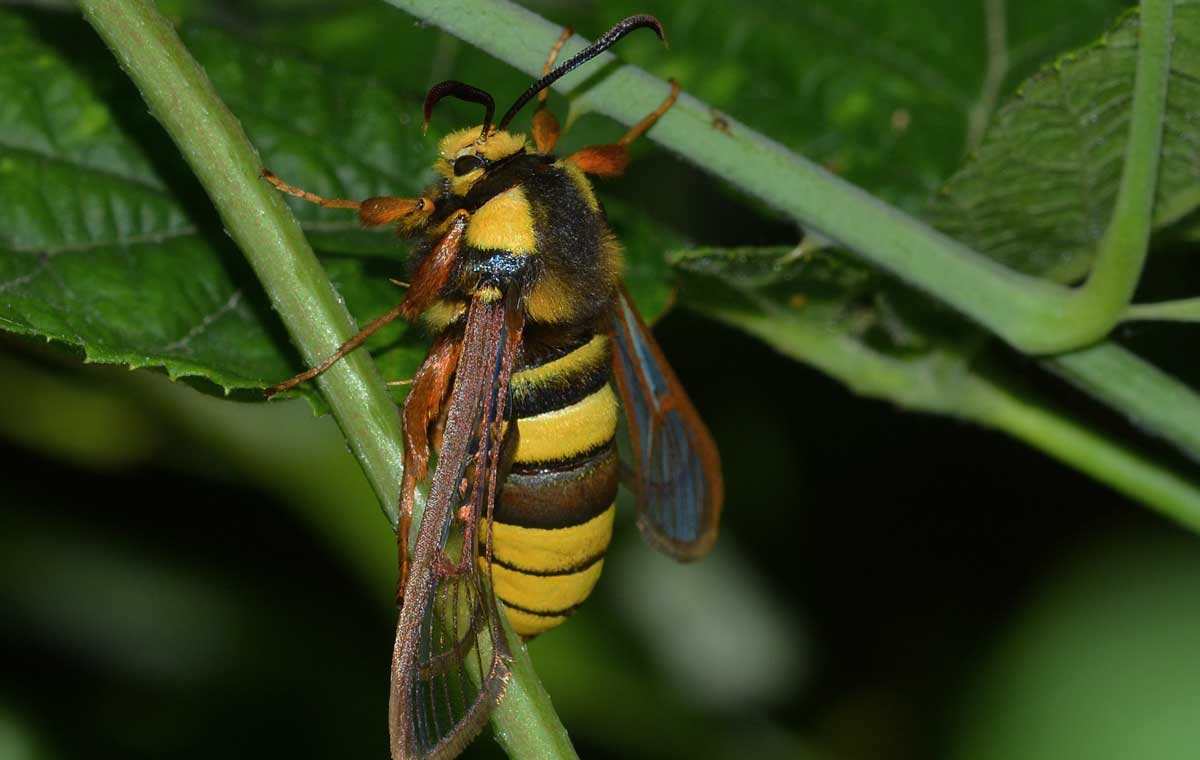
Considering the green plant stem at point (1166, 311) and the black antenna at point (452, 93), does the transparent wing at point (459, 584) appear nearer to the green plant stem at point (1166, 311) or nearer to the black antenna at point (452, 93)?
the black antenna at point (452, 93)

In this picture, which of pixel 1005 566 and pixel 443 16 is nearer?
pixel 443 16

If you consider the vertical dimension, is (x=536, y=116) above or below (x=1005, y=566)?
above

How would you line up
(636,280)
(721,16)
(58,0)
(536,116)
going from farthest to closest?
(721,16) < (58,0) < (636,280) < (536,116)

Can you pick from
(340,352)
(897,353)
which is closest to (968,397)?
(897,353)

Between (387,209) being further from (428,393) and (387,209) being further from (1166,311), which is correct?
(1166,311)

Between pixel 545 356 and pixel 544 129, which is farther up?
pixel 544 129

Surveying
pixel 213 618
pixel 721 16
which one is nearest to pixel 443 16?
pixel 721 16

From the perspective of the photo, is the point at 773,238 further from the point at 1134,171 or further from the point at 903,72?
the point at 1134,171

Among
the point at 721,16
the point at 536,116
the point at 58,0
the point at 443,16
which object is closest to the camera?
the point at 443,16
